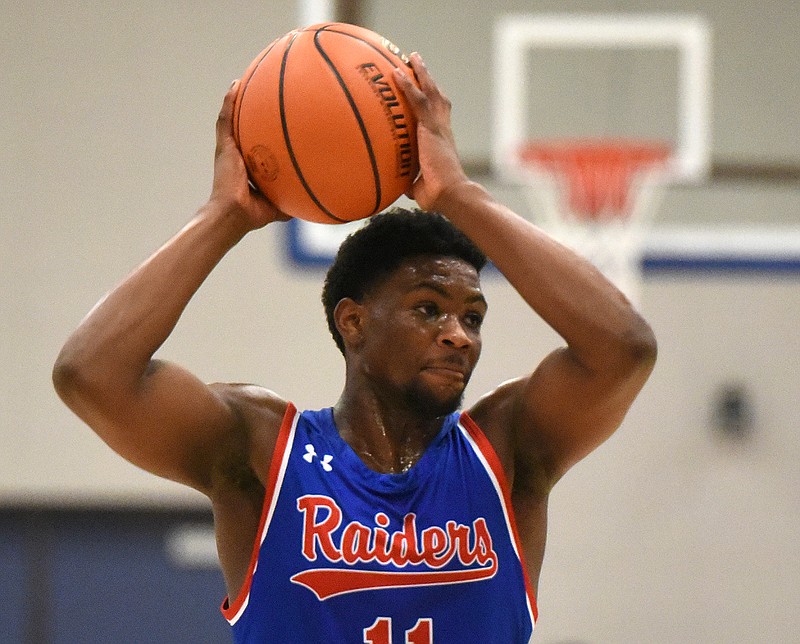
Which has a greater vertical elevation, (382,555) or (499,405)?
(499,405)

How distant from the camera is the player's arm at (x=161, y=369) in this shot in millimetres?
2418

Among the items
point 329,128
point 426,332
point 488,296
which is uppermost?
point 329,128

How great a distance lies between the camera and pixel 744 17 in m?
7.06

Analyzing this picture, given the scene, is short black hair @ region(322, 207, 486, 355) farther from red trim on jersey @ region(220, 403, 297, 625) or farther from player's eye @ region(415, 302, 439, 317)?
red trim on jersey @ region(220, 403, 297, 625)

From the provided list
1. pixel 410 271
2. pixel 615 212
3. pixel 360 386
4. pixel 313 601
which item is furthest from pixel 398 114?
pixel 615 212

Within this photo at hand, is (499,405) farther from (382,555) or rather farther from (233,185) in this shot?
(233,185)

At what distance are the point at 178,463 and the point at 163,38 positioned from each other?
5478mm

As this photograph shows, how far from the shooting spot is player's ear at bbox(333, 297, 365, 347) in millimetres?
2760

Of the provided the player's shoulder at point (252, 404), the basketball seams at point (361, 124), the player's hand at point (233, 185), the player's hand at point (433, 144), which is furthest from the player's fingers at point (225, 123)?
the player's shoulder at point (252, 404)

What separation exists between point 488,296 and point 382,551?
4946 millimetres

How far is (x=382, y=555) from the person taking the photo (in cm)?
249

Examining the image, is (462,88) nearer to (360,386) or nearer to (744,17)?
(744,17)

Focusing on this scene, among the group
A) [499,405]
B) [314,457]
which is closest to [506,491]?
[499,405]

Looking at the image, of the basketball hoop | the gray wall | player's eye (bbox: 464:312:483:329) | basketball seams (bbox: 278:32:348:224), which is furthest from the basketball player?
the gray wall
